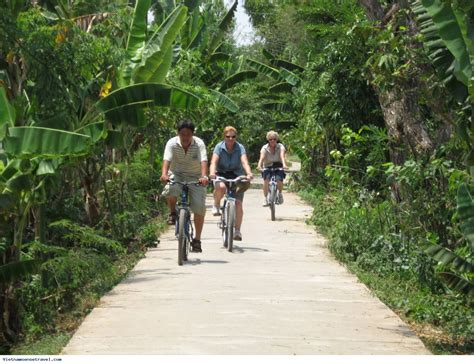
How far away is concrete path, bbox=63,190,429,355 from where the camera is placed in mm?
8828

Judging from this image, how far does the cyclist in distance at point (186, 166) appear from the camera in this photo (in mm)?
13867

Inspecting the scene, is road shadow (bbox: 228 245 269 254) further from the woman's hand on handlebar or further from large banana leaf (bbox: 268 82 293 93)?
large banana leaf (bbox: 268 82 293 93)

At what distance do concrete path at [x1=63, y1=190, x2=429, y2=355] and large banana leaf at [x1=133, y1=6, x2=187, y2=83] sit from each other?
8.67 ft

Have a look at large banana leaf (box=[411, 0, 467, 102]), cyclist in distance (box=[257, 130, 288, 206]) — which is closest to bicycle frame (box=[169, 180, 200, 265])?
large banana leaf (box=[411, 0, 467, 102])

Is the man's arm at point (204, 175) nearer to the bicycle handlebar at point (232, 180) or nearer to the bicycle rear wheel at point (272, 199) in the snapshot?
the bicycle handlebar at point (232, 180)

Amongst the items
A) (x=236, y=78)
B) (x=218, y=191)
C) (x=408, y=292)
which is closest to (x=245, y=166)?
(x=218, y=191)

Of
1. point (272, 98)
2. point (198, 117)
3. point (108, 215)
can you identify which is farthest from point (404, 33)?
point (272, 98)

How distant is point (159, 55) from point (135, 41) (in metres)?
0.88

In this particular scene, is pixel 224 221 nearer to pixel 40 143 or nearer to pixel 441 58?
pixel 40 143

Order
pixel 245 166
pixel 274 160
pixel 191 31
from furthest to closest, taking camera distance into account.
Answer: pixel 191 31
pixel 274 160
pixel 245 166

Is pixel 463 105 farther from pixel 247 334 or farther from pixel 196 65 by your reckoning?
pixel 196 65

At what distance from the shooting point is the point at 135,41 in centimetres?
1542

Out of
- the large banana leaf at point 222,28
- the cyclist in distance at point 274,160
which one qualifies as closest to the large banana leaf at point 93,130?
the cyclist in distance at point 274,160

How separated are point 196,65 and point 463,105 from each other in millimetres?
16214
